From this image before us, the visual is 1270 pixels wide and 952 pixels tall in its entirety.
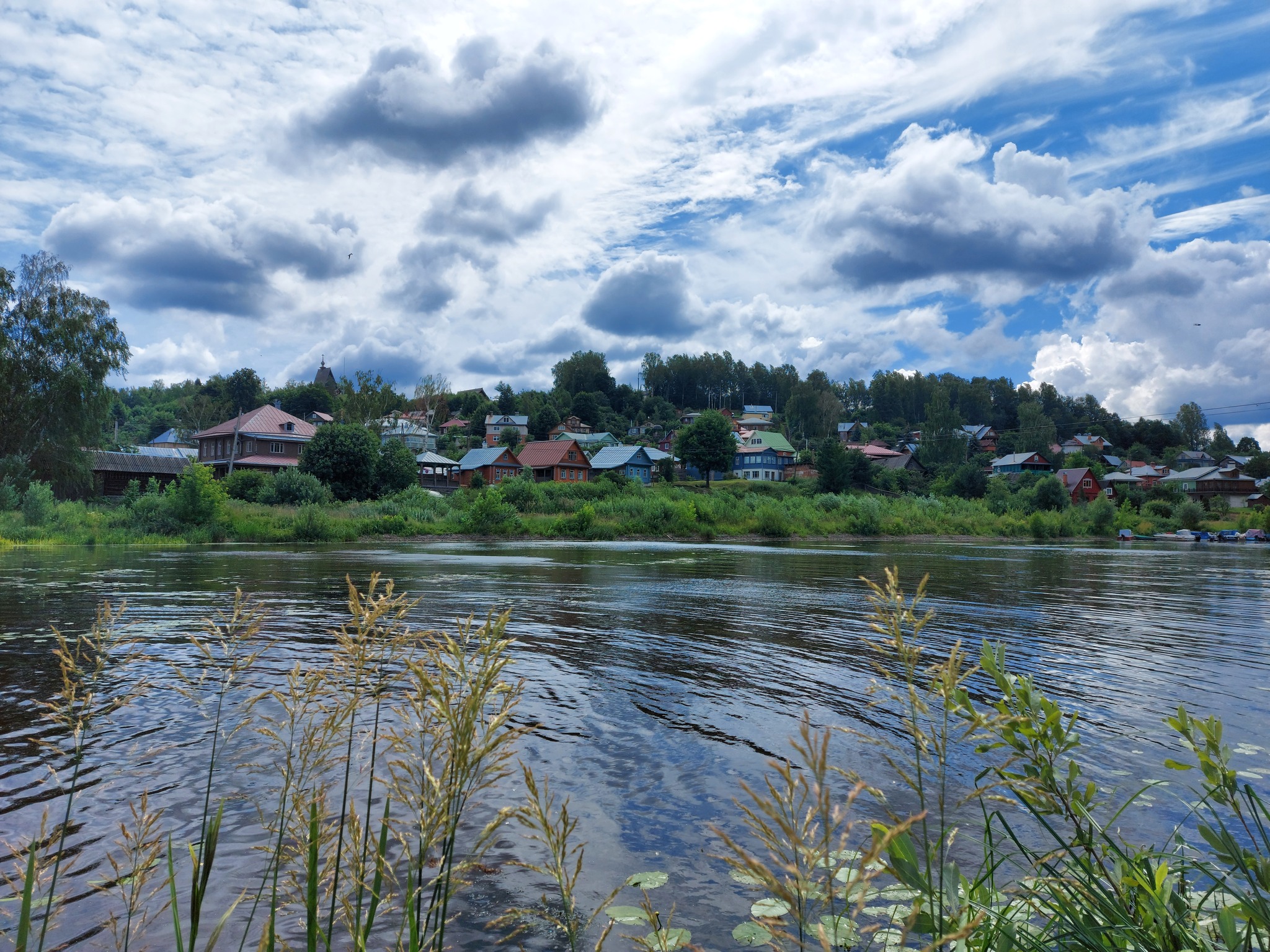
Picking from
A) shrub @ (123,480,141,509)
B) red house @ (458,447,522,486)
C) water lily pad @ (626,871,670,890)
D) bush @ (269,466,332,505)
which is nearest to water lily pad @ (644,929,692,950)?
water lily pad @ (626,871,670,890)

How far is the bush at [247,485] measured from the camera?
149 ft

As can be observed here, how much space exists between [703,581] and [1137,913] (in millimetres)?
18463

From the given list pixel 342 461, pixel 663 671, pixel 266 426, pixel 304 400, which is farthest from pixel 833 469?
pixel 304 400

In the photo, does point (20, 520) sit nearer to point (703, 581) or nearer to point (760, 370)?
point (703, 581)

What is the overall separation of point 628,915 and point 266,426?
7500 cm

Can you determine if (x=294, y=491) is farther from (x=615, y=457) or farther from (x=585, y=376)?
(x=585, y=376)

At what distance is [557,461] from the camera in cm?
8362

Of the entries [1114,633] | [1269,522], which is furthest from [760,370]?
[1114,633]

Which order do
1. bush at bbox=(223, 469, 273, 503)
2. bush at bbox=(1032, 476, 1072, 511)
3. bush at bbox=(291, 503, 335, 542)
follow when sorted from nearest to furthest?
1. bush at bbox=(291, 503, 335, 542)
2. bush at bbox=(223, 469, 273, 503)
3. bush at bbox=(1032, 476, 1072, 511)

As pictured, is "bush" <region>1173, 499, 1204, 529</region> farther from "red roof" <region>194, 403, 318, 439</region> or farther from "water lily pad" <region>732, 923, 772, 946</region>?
"red roof" <region>194, 403, 318, 439</region>

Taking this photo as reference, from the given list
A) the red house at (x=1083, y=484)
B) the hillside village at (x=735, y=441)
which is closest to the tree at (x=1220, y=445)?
the hillside village at (x=735, y=441)

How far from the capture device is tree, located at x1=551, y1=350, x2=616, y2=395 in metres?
152

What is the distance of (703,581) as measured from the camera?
20.4 metres

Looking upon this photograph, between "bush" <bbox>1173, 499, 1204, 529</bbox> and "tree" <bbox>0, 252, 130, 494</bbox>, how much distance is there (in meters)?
81.4
